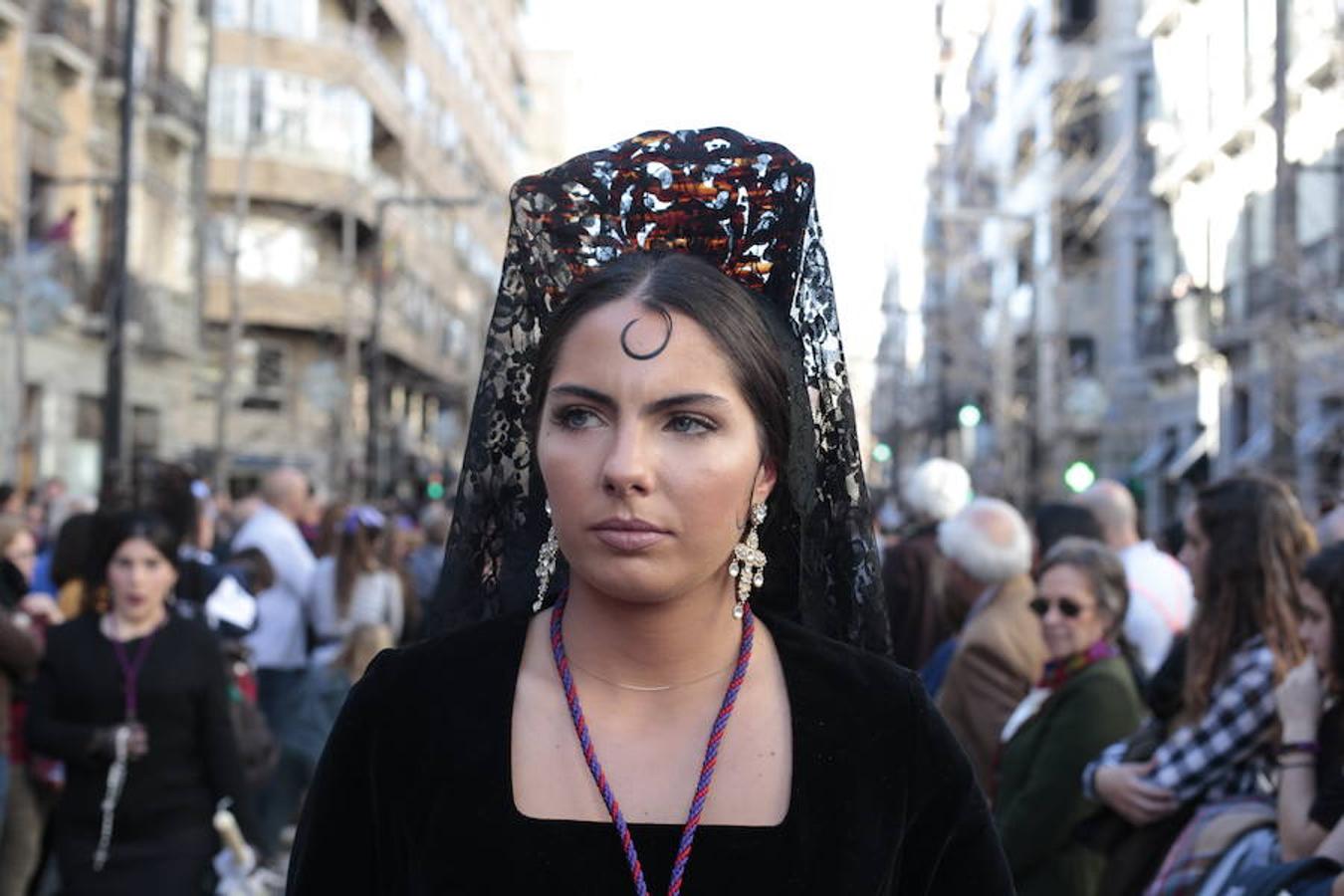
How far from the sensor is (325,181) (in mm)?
44312

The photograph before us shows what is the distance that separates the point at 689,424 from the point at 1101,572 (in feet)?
12.2

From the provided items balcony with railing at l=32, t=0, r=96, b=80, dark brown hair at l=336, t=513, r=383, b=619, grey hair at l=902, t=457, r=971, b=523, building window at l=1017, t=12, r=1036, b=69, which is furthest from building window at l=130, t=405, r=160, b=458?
grey hair at l=902, t=457, r=971, b=523

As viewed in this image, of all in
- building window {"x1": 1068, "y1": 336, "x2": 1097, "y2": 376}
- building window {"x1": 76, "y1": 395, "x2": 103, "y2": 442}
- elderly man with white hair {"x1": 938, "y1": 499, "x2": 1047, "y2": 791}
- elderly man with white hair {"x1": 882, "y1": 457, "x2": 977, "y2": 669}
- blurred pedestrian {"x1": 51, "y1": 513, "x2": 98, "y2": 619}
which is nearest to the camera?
elderly man with white hair {"x1": 938, "y1": 499, "x2": 1047, "y2": 791}

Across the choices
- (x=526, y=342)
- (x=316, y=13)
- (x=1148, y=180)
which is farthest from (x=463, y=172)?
(x=526, y=342)

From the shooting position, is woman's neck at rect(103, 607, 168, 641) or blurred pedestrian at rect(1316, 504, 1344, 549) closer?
woman's neck at rect(103, 607, 168, 641)

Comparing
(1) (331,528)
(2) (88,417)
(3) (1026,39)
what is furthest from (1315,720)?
(3) (1026,39)

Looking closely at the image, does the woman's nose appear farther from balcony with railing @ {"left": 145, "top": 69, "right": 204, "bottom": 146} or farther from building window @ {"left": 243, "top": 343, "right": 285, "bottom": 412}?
building window @ {"left": 243, "top": 343, "right": 285, "bottom": 412}

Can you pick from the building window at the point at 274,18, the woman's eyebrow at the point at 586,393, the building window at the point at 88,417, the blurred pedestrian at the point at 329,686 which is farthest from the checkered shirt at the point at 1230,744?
the building window at the point at 274,18

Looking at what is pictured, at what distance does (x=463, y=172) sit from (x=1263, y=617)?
55.8m

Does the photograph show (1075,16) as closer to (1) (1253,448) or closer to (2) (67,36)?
(1) (1253,448)

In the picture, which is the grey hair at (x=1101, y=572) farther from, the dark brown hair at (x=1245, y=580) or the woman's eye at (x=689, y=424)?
the woman's eye at (x=689, y=424)

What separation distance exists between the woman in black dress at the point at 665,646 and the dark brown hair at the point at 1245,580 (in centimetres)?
278

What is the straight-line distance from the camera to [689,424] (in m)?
2.40

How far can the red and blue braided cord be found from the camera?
2352 millimetres
